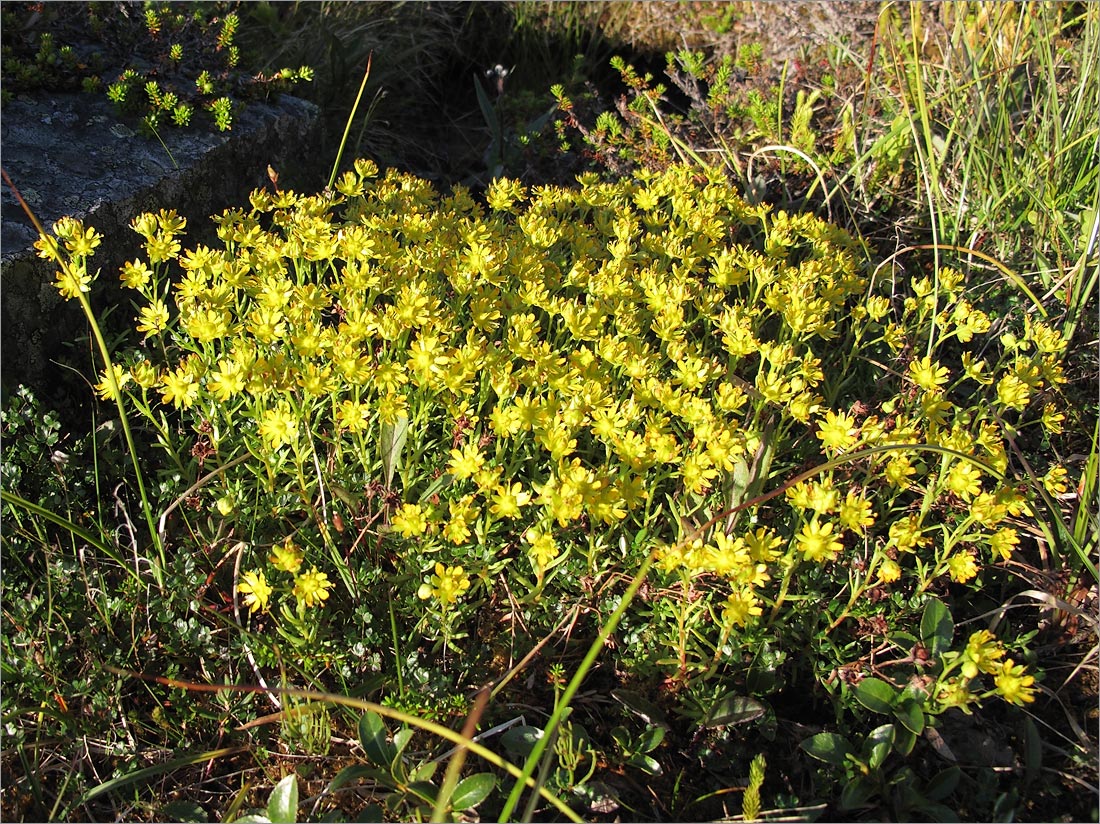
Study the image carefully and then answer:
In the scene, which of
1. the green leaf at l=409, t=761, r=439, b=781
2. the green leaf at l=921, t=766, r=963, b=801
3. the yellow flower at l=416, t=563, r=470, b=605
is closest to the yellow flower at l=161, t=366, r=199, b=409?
the yellow flower at l=416, t=563, r=470, b=605

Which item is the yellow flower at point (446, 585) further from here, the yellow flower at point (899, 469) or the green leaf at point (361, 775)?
the yellow flower at point (899, 469)

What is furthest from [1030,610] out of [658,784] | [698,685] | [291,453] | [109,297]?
[109,297]

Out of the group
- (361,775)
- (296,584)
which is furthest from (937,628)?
(296,584)

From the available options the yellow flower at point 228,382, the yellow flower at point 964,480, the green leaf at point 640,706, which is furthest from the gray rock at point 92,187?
the yellow flower at point 964,480

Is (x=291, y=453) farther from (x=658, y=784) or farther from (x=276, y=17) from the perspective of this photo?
(x=276, y=17)

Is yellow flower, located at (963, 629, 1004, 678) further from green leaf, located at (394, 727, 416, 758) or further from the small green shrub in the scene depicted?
the small green shrub

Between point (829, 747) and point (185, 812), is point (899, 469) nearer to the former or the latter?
point (829, 747)
